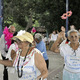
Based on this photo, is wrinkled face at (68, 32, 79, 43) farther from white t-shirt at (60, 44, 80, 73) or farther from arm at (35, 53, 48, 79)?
arm at (35, 53, 48, 79)

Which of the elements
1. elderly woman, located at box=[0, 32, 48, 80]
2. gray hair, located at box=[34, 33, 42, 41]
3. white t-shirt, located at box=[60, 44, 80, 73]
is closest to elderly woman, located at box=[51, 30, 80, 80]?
white t-shirt, located at box=[60, 44, 80, 73]

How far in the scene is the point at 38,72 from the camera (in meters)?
2.92

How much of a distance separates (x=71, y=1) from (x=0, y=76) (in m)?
16.5

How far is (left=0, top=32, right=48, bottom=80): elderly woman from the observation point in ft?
9.36

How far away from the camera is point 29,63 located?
290 centimetres

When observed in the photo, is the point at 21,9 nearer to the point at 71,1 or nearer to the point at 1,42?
the point at 71,1

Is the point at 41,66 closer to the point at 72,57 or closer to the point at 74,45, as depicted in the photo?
the point at 72,57

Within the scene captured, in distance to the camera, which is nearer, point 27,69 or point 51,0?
point 27,69

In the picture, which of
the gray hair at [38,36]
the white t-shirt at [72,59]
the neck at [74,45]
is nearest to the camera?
the white t-shirt at [72,59]

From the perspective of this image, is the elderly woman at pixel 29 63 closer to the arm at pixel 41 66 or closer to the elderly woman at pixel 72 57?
the arm at pixel 41 66

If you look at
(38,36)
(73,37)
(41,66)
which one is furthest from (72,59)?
(38,36)

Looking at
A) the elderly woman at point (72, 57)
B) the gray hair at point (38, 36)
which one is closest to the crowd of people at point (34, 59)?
the elderly woman at point (72, 57)

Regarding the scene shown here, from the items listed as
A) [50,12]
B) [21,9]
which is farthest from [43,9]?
[21,9]

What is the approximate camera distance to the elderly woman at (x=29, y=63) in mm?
2852
